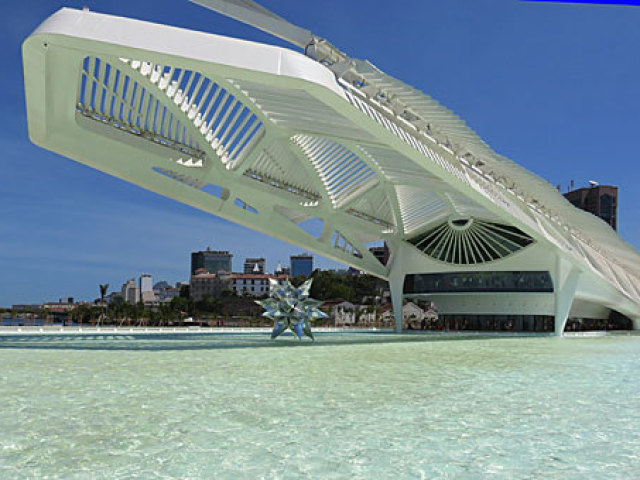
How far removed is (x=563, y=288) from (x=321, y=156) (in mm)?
18342

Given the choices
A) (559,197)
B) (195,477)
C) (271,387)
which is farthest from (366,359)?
(559,197)

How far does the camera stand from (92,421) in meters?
6.81

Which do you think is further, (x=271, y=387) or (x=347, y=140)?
(x=347, y=140)

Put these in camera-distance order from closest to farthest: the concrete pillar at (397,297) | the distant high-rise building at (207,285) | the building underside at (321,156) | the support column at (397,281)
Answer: the building underside at (321,156) < the support column at (397,281) < the concrete pillar at (397,297) < the distant high-rise building at (207,285)

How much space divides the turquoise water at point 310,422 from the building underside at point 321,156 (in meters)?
6.75

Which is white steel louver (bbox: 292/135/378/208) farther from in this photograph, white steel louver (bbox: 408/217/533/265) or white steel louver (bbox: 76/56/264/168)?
white steel louver (bbox: 408/217/533/265)

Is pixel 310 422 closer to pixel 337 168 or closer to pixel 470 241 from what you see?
pixel 337 168

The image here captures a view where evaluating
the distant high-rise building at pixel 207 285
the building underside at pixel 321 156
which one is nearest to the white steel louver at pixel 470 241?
the building underside at pixel 321 156

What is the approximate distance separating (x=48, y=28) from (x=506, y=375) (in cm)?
1135

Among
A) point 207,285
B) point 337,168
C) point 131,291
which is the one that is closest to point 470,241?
point 337,168

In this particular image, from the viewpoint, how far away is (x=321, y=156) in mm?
27891

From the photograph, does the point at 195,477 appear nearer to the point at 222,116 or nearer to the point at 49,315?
the point at 222,116

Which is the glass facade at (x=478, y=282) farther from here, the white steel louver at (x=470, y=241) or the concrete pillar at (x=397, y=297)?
the white steel louver at (x=470, y=241)

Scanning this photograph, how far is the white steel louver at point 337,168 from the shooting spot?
27.1 metres
